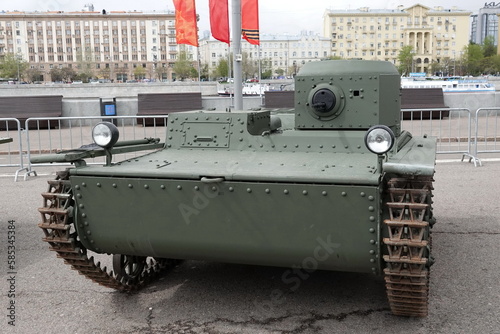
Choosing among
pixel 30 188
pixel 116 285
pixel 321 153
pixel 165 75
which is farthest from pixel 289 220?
pixel 165 75

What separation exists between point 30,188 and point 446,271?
7.77 m

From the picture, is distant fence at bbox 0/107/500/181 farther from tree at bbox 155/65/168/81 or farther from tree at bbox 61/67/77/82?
tree at bbox 155/65/168/81

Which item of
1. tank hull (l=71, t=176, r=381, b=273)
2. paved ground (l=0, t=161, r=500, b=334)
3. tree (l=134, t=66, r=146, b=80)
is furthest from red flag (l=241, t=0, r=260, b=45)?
tree (l=134, t=66, r=146, b=80)

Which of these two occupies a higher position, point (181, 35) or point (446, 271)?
point (181, 35)

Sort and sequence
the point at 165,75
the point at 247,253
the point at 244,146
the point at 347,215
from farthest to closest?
the point at 165,75
the point at 244,146
the point at 247,253
the point at 347,215

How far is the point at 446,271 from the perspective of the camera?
627 cm

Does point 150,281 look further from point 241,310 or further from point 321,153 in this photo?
point 321,153

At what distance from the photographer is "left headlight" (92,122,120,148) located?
518 cm

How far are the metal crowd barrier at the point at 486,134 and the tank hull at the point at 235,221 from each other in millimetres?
9040

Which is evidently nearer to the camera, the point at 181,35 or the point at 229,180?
the point at 229,180

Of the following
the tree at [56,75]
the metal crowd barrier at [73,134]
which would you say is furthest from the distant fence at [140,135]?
the tree at [56,75]

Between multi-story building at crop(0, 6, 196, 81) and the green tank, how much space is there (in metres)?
109

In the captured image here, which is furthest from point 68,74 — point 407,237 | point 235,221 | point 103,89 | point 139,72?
point 407,237

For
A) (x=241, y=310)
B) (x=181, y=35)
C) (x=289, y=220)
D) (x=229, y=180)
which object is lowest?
(x=241, y=310)
